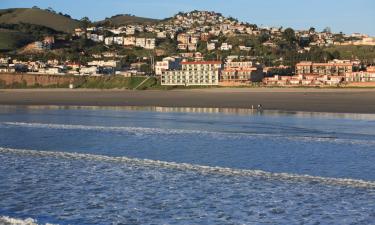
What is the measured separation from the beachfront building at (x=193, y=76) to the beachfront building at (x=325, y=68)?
1004 cm

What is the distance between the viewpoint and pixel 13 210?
7.78m

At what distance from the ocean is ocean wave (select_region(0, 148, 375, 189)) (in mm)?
19

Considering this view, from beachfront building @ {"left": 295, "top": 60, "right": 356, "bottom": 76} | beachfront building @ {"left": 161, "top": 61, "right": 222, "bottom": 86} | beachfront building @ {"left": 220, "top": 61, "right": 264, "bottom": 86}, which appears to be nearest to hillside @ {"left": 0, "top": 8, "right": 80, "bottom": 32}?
beachfront building @ {"left": 161, "top": 61, "right": 222, "bottom": 86}

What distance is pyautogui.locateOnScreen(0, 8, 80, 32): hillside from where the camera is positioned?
159025 mm

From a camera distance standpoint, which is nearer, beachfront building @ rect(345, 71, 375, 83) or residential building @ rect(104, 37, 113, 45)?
beachfront building @ rect(345, 71, 375, 83)

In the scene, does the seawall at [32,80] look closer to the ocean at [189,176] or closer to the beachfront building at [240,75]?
the beachfront building at [240,75]

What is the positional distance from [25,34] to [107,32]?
65.5 feet

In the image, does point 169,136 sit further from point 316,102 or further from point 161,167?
point 316,102

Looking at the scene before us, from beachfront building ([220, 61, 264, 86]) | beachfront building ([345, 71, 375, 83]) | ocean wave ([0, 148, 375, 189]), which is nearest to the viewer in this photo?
ocean wave ([0, 148, 375, 189])

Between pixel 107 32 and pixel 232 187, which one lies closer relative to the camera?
pixel 232 187

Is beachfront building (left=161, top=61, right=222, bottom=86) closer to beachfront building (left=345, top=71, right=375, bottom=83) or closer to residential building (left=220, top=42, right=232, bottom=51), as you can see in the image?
beachfront building (left=345, top=71, right=375, bottom=83)

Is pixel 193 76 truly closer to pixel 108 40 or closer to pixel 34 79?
pixel 34 79

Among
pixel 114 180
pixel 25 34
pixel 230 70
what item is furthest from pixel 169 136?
pixel 25 34

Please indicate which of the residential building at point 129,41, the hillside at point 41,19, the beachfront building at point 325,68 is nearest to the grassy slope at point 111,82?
the beachfront building at point 325,68
